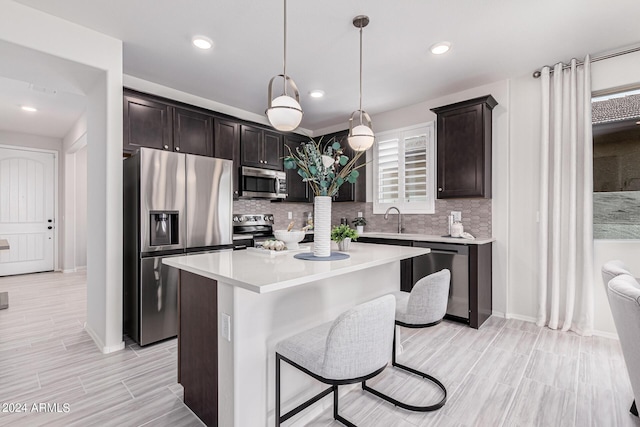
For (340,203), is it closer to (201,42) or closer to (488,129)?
(488,129)

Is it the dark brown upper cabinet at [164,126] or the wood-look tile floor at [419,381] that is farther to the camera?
the dark brown upper cabinet at [164,126]

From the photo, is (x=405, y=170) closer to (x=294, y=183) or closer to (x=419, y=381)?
(x=294, y=183)

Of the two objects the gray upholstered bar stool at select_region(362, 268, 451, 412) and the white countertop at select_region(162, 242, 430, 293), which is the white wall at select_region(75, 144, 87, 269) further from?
the gray upholstered bar stool at select_region(362, 268, 451, 412)

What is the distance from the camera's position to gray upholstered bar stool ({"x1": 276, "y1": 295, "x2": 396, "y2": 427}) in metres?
1.29

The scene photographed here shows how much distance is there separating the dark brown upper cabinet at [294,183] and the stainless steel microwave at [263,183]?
237 mm

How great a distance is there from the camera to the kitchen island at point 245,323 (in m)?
1.50

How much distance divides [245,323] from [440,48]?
284cm

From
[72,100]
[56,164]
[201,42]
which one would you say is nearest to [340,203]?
[201,42]

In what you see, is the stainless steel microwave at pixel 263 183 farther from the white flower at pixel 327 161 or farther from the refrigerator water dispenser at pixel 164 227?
the white flower at pixel 327 161

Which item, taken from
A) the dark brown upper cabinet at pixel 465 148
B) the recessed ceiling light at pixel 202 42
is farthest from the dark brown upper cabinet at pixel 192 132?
the dark brown upper cabinet at pixel 465 148

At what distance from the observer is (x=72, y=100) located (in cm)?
437

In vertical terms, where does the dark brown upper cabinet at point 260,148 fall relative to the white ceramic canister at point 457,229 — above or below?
above

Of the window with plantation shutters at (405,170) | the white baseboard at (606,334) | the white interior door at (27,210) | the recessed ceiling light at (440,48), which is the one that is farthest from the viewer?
the white interior door at (27,210)

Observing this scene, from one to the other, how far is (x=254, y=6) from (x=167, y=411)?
279 centimetres
